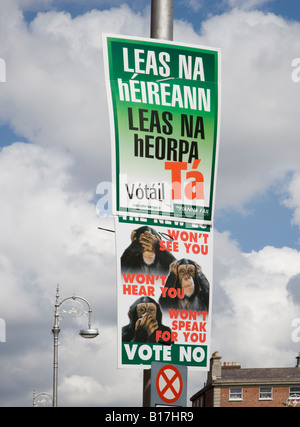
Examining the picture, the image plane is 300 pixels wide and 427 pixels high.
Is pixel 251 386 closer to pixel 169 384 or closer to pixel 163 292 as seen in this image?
pixel 163 292

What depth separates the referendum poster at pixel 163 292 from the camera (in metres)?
13.8

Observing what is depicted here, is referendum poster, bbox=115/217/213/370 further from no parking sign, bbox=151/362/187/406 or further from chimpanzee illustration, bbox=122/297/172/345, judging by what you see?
no parking sign, bbox=151/362/187/406

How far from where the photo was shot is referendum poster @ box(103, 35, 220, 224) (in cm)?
1391

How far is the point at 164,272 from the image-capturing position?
1409cm

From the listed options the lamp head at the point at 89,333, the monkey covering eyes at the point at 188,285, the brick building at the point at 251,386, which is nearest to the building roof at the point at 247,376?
the brick building at the point at 251,386

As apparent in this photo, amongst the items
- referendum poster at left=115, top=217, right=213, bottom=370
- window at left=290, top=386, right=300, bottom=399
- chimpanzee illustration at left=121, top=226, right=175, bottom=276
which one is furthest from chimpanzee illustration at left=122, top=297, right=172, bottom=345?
window at left=290, top=386, right=300, bottom=399

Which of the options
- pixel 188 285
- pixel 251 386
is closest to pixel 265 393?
pixel 251 386

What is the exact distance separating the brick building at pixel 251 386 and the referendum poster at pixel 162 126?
7880 centimetres

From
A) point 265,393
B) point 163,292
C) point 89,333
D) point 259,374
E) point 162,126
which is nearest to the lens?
point 163,292

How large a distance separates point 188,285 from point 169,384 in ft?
8.62

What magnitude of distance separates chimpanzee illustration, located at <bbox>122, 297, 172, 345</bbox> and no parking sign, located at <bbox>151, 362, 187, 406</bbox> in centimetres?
154

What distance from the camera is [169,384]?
475 inches

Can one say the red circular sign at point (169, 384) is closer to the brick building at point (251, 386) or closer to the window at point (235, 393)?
the brick building at point (251, 386)
